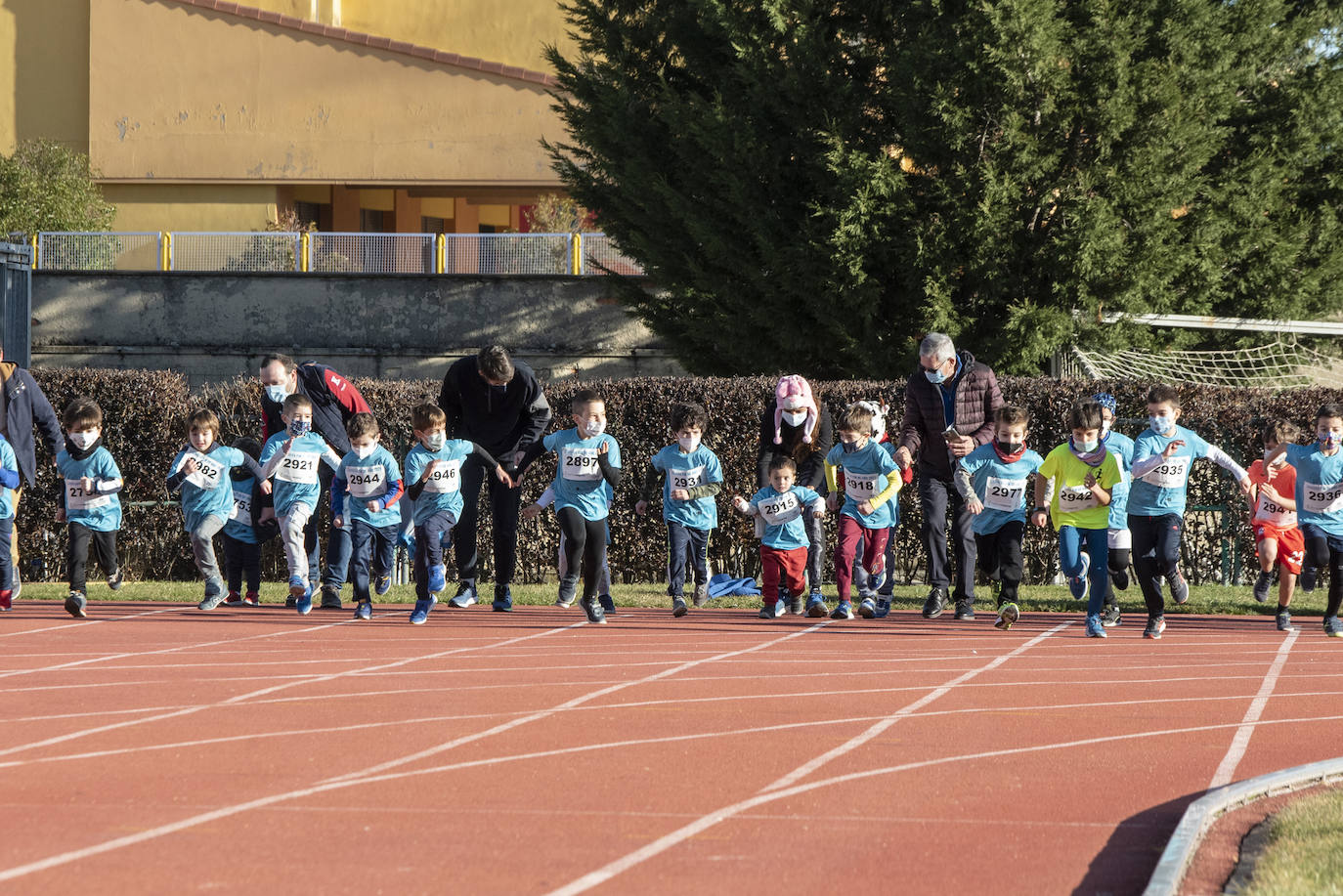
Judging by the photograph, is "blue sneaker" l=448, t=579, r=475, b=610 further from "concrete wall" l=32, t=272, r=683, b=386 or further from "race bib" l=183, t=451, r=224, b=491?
"concrete wall" l=32, t=272, r=683, b=386

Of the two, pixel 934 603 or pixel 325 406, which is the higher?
pixel 325 406

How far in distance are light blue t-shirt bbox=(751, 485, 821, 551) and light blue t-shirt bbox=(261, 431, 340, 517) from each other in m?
3.40

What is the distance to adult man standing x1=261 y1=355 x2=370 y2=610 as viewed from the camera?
13019 mm

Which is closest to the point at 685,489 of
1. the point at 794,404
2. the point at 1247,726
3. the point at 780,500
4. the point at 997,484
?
the point at 780,500

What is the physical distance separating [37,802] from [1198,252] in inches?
722

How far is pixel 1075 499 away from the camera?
37.9 ft

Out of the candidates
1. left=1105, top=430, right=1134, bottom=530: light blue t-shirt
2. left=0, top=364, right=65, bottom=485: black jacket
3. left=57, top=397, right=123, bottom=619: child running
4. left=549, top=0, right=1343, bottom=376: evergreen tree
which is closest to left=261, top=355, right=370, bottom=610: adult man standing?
left=57, top=397, right=123, bottom=619: child running

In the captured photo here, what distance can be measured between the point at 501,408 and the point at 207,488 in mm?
2477

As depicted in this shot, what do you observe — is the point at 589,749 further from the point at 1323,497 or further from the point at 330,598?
the point at 1323,497

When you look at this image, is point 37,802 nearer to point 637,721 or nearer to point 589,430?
point 637,721

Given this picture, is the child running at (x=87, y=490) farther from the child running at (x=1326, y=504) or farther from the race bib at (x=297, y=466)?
the child running at (x=1326, y=504)

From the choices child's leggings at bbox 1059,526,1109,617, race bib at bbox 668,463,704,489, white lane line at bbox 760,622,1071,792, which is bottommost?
white lane line at bbox 760,622,1071,792

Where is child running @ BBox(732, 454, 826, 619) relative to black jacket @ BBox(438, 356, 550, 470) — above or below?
below

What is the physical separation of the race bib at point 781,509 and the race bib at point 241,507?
4.17 m
